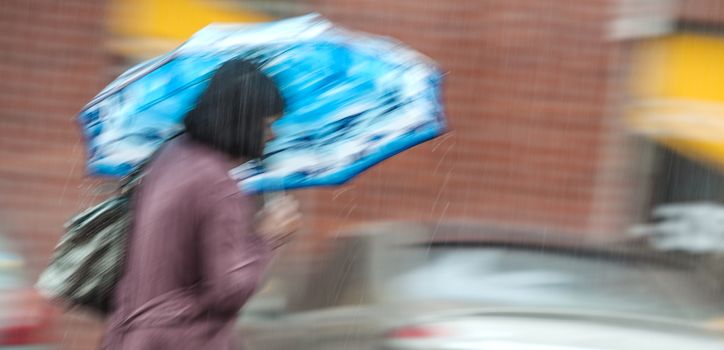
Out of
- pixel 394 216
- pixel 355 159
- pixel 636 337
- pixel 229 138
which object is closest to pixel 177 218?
pixel 229 138

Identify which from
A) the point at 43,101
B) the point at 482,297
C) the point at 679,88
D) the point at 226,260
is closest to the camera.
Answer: the point at 226,260

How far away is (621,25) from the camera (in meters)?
8.97

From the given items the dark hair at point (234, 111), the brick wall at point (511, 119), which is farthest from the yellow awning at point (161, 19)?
the dark hair at point (234, 111)

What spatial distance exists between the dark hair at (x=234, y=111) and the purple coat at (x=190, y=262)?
0.05 metres

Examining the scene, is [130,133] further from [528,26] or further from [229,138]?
[528,26]

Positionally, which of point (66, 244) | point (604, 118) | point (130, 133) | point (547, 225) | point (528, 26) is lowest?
point (547, 225)

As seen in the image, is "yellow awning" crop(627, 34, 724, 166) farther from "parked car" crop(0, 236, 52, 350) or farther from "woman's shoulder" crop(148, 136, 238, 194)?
"woman's shoulder" crop(148, 136, 238, 194)

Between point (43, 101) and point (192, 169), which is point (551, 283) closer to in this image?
point (192, 169)

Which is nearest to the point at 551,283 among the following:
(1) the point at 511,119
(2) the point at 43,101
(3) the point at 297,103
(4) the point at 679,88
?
(3) the point at 297,103

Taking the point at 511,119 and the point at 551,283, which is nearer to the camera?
the point at 551,283

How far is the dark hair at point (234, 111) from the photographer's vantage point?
323 centimetres

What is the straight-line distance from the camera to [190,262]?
3.18 meters

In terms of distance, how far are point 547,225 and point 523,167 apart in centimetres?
44

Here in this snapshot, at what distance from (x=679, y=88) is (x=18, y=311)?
5555 millimetres
